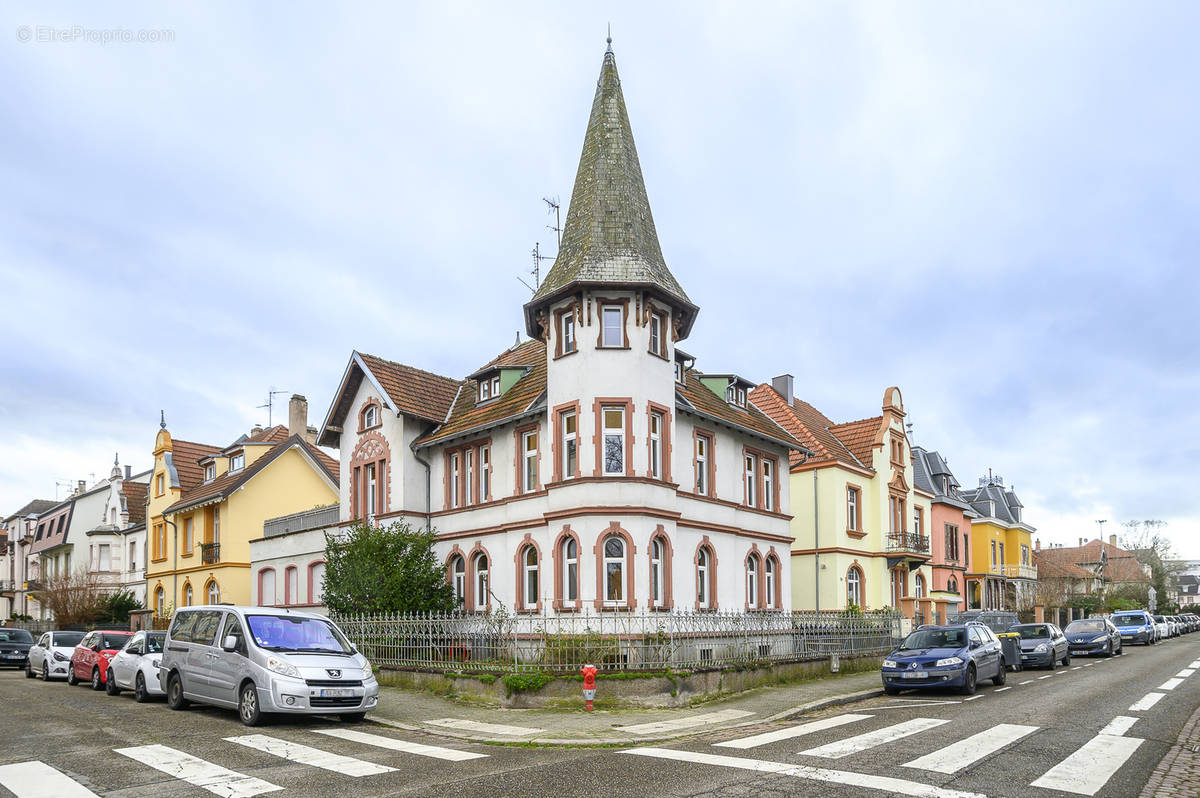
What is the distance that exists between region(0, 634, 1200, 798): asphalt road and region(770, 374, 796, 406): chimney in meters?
25.2

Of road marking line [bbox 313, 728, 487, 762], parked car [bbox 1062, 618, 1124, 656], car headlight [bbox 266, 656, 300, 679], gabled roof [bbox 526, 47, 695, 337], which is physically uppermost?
gabled roof [bbox 526, 47, 695, 337]

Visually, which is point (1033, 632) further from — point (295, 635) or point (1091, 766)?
point (295, 635)

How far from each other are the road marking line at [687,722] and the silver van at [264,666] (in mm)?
4213

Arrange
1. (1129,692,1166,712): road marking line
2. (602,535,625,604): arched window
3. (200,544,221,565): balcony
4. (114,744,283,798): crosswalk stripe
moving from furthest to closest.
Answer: (200,544,221,565): balcony < (602,535,625,604): arched window < (1129,692,1166,712): road marking line < (114,744,283,798): crosswalk stripe

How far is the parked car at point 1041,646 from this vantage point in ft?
92.9

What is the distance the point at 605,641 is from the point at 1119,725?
8651mm

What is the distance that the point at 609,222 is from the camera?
25.9 meters

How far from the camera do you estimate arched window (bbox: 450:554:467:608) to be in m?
29.3

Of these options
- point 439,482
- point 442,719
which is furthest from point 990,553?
point 442,719

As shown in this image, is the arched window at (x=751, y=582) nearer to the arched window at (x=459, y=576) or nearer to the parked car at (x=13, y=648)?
the arched window at (x=459, y=576)

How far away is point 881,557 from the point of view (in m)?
40.5

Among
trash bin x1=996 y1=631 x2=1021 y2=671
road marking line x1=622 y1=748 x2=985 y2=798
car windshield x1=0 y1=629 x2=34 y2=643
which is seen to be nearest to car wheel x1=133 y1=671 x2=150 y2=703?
road marking line x1=622 y1=748 x2=985 y2=798

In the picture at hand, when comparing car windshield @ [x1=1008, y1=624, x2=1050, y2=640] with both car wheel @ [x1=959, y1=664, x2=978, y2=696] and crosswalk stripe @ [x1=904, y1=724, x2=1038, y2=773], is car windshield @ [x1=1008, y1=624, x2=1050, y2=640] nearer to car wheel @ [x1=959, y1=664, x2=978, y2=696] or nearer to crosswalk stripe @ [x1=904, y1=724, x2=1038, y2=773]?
car wheel @ [x1=959, y1=664, x2=978, y2=696]

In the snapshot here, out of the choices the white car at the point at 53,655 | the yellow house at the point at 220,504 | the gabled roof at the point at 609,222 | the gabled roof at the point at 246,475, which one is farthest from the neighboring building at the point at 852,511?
the white car at the point at 53,655
